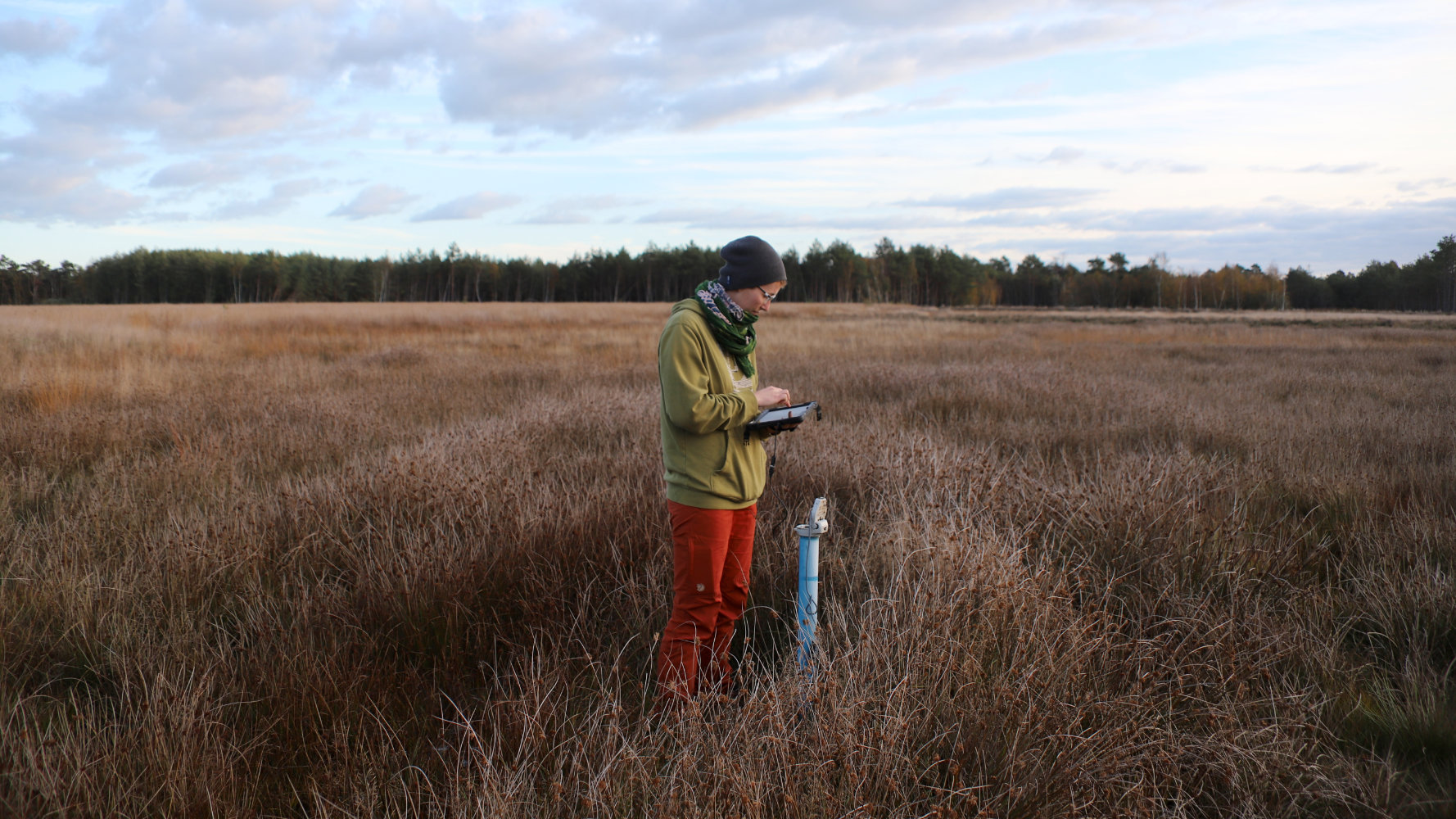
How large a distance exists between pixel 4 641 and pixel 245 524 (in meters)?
1.16

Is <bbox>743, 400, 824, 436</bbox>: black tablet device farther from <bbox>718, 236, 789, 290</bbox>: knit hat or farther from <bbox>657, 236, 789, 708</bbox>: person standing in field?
<bbox>718, 236, 789, 290</bbox>: knit hat

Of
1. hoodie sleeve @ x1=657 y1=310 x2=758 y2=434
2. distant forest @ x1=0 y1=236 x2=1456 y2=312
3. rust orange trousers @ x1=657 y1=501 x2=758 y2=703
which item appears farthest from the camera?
distant forest @ x1=0 y1=236 x2=1456 y2=312

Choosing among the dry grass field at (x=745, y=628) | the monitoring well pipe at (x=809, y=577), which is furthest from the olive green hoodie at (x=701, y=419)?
the dry grass field at (x=745, y=628)

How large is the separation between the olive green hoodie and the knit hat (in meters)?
0.16

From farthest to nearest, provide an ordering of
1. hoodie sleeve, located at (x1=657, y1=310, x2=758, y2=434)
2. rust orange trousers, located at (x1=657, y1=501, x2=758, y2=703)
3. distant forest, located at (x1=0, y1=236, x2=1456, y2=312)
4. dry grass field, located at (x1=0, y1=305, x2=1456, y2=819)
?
distant forest, located at (x1=0, y1=236, x2=1456, y2=312) → rust orange trousers, located at (x1=657, y1=501, x2=758, y2=703) → hoodie sleeve, located at (x1=657, y1=310, x2=758, y2=434) → dry grass field, located at (x1=0, y1=305, x2=1456, y2=819)

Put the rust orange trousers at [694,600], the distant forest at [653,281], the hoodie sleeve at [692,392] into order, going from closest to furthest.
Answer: the hoodie sleeve at [692,392]
the rust orange trousers at [694,600]
the distant forest at [653,281]

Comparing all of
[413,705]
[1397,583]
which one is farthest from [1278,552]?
[413,705]

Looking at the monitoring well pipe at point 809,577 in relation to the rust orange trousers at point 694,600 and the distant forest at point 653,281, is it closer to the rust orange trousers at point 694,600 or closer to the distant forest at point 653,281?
the rust orange trousers at point 694,600

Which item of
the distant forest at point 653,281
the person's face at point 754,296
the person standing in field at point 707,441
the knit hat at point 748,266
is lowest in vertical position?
the person standing in field at point 707,441

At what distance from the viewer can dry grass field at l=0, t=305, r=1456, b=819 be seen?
198 cm

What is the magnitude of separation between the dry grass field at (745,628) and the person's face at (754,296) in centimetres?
Result: 122

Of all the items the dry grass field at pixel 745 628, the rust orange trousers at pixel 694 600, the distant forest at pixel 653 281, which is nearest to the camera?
the dry grass field at pixel 745 628

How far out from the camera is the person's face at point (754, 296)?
8.52 feet

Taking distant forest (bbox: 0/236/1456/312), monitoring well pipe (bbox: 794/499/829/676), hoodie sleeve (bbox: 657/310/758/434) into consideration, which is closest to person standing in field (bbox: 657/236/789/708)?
hoodie sleeve (bbox: 657/310/758/434)
